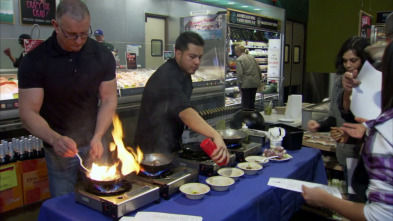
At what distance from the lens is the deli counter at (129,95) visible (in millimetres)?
3092

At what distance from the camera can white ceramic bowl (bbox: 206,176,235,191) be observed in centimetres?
206

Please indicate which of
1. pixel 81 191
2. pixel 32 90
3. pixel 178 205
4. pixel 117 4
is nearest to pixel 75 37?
pixel 32 90

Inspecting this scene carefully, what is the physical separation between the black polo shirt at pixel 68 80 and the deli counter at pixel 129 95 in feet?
3.56

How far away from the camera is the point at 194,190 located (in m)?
2.02

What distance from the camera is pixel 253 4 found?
8.11 metres

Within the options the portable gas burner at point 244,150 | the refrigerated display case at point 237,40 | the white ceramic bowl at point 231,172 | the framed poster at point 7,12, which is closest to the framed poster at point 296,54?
the refrigerated display case at point 237,40

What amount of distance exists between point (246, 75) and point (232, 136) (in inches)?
187

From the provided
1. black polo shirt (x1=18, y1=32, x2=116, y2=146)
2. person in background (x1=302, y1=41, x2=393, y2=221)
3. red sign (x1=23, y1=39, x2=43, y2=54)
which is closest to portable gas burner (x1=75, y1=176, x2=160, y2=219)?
black polo shirt (x1=18, y1=32, x2=116, y2=146)

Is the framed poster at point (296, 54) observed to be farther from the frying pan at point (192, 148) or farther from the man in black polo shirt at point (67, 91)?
the man in black polo shirt at point (67, 91)

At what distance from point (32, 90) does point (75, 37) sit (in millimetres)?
439

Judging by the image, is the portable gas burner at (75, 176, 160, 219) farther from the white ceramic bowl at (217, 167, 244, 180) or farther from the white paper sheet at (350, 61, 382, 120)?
the white paper sheet at (350, 61, 382, 120)

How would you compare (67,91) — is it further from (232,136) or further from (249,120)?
(249,120)

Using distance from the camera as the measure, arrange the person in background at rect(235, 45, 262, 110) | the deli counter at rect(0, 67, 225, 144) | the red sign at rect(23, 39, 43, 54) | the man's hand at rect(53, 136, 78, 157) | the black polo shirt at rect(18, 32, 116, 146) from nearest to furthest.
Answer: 1. the man's hand at rect(53, 136, 78, 157)
2. the black polo shirt at rect(18, 32, 116, 146)
3. the deli counter at rect(0, 67, 225, 144)
4. the red sign at rect(23, 39, 43, 54)
5. the person in background at rect(235, 45, 262, 110)

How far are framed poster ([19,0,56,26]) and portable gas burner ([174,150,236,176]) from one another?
3700mm
